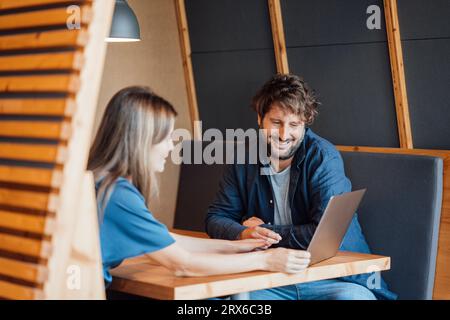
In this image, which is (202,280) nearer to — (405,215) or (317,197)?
(317,197)

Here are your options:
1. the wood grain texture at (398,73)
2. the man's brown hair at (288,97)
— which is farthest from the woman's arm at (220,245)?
the wood grain texture at (398,73)

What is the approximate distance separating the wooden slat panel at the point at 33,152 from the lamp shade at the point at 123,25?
1.53m

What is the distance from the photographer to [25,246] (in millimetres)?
2053

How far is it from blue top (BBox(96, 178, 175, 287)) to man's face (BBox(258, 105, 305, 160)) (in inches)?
40.8

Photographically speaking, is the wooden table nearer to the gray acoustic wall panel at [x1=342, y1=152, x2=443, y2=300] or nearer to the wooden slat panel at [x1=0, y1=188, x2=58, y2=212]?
the wooden slat panel at [x1=0, y1=188, x2=58, y2=212]

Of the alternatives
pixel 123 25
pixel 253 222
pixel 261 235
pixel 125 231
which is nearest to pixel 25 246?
pixel 125 231

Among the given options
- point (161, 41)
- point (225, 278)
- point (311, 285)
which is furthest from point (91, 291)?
point (161, 41)

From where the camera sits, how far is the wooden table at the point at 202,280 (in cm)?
231

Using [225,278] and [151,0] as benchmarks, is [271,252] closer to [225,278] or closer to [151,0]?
[225,278]

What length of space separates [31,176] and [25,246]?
0.19 metres

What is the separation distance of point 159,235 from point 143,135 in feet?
1.08

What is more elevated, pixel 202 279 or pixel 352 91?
pixel 352 91

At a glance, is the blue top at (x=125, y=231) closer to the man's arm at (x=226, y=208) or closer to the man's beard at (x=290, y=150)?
the man's arm at (x=226, y=208)

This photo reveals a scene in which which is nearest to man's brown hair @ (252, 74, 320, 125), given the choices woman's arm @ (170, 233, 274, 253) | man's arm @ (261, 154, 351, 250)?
man's arm @ (261, 154, 351, 250)
